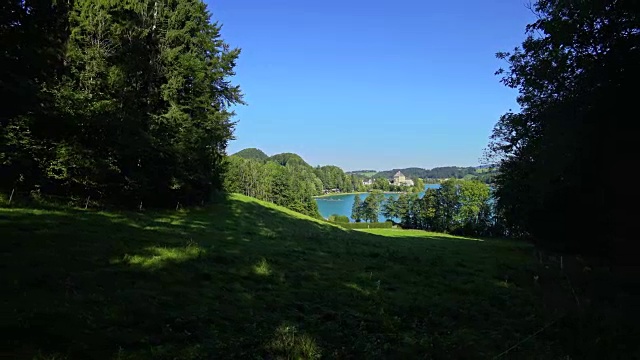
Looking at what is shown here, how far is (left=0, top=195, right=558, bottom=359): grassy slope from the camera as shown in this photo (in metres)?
5.93

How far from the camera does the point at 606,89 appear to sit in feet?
45.3

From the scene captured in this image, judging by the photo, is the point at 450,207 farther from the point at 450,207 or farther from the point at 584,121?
the point at 584,121

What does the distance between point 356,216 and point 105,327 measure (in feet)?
444

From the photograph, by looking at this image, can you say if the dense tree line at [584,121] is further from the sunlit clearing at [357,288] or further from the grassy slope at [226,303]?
the sunlit clearing at [357,288]

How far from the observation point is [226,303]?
8.41m

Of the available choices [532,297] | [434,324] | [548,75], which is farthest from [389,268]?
[548,75]

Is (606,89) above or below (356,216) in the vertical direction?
above

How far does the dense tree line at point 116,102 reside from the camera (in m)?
21.4

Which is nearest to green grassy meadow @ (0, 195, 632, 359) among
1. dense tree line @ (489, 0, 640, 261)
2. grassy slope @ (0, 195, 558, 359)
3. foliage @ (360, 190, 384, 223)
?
grassy slope @ (0, 195, 558, 359)

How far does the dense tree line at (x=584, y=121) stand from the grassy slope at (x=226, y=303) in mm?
4403

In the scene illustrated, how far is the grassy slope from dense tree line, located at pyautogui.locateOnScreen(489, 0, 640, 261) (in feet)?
14.4

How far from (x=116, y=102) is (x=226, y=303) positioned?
22.3 m

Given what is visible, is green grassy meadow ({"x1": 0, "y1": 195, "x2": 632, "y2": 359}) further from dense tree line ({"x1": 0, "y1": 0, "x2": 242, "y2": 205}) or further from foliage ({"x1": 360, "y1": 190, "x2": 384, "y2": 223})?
foliage ({"x1": 360, "y1": 190, "x2": 384, "y2": 223})

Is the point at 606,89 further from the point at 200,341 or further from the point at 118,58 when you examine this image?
the point at 118,58
